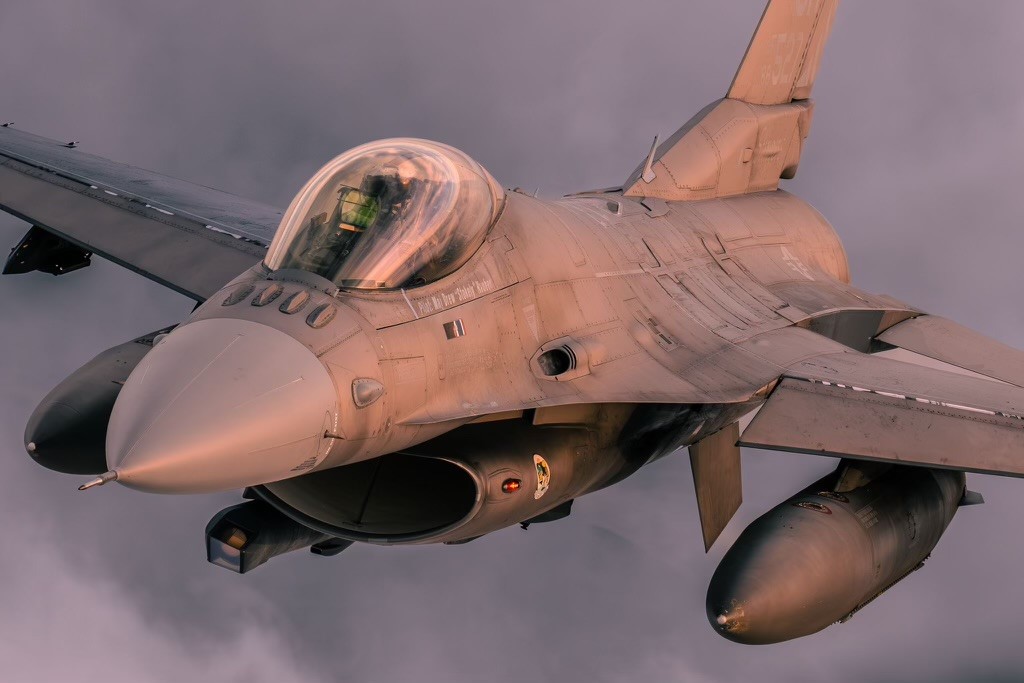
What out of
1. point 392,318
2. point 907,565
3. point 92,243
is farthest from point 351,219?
point 907,565

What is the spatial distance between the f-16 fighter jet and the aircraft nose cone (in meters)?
0.01

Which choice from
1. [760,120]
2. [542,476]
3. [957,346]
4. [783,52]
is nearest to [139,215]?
[542,476]

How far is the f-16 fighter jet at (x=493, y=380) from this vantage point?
704 centimetres

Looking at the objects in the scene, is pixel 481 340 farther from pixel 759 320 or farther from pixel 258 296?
pixel 759 320

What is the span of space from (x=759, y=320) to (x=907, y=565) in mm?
2624

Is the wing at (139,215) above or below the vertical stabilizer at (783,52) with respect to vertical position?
below

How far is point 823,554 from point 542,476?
7.37 ft

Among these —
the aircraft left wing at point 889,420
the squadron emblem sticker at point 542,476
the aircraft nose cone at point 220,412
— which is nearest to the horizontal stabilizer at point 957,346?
the aircraft left wing at point 889,420

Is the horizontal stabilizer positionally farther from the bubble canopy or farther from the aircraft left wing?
the bubble canopy

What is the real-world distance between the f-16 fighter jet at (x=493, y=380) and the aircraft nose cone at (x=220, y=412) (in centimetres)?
1

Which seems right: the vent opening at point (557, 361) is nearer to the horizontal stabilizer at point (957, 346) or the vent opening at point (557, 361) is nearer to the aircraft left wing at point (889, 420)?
the aircraft left wing at point (889, 420)

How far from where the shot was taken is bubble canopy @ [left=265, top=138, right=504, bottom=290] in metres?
7.72

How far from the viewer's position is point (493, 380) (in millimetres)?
8289

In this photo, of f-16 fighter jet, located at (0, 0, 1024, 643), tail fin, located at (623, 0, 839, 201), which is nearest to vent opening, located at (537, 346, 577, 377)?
f-16 fighter jet, located at (0, 0, 1024, 643)
